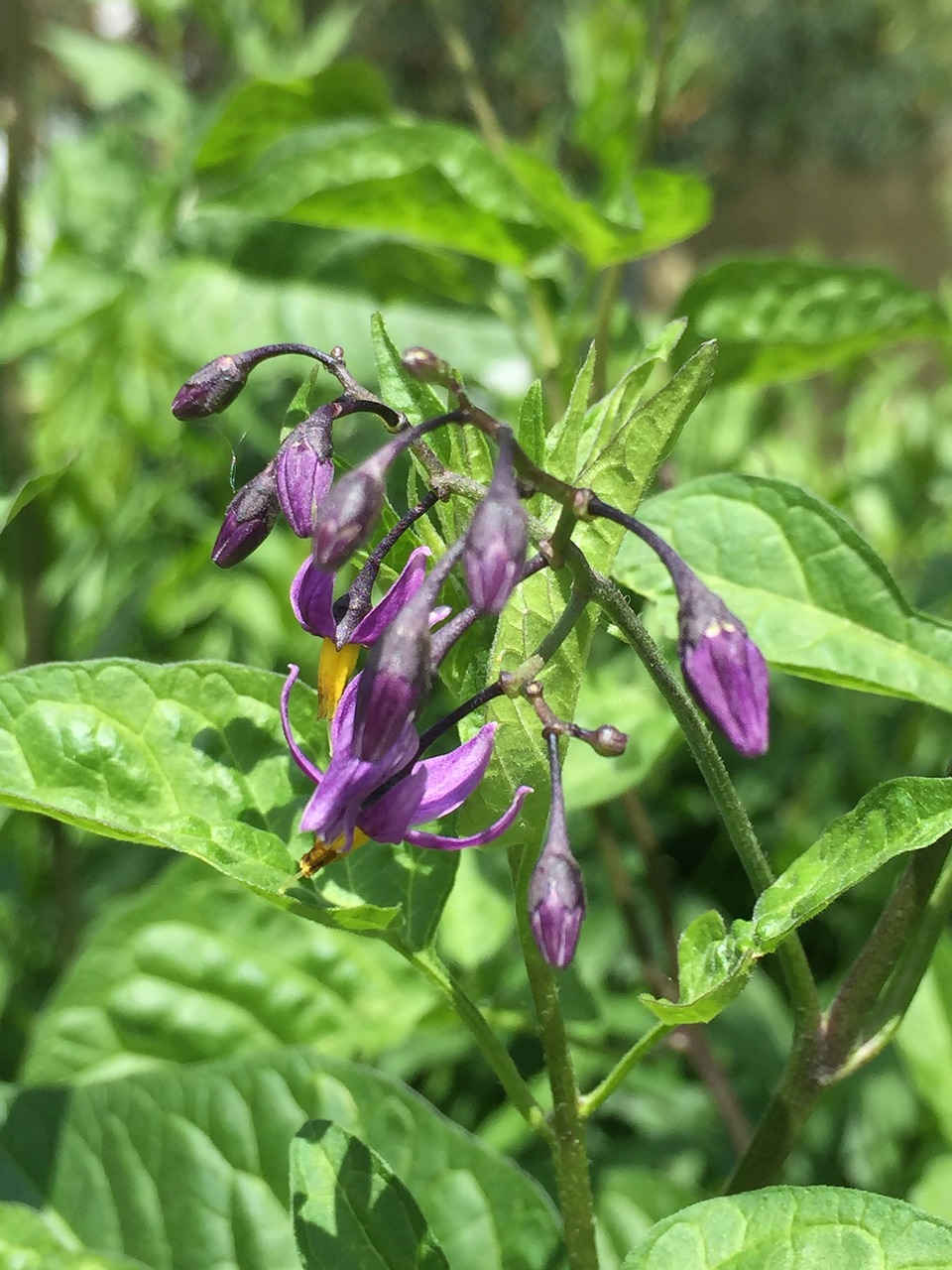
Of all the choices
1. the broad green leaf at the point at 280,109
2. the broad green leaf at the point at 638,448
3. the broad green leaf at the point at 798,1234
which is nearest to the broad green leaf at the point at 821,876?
the broad green leaf at the point at 798,1234

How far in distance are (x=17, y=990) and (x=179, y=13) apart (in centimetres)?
269

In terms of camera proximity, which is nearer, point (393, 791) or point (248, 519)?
point (393, 791)

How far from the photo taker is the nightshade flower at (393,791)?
2.70ft

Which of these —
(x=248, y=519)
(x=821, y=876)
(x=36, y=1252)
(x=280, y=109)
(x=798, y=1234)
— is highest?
(x=280, y=109)

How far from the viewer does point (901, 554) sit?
2.87 meters

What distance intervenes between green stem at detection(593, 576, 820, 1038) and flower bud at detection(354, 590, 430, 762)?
0.11 meters

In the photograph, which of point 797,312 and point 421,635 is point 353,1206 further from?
point 797,312

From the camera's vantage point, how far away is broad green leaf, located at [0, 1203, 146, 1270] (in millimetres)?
1028

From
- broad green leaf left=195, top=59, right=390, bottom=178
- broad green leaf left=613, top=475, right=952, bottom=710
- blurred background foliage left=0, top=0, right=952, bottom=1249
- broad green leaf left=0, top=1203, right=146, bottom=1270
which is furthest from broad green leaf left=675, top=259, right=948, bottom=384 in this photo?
broad green leaf left=0, top=1203, right=146, bottom=1270

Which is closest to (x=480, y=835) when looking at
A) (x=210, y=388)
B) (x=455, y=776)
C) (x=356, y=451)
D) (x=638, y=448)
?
(x=455, y=776)

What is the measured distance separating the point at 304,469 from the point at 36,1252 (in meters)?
0.64

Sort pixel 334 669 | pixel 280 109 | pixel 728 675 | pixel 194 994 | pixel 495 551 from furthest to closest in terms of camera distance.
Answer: pixel 280 109 < pixel 194 994 < pixel 334 669 < pixel 728 675 < pixel 495 551

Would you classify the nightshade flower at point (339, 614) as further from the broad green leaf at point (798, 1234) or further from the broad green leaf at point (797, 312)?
the broad green leaf at point (797, 312)

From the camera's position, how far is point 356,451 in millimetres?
1925
